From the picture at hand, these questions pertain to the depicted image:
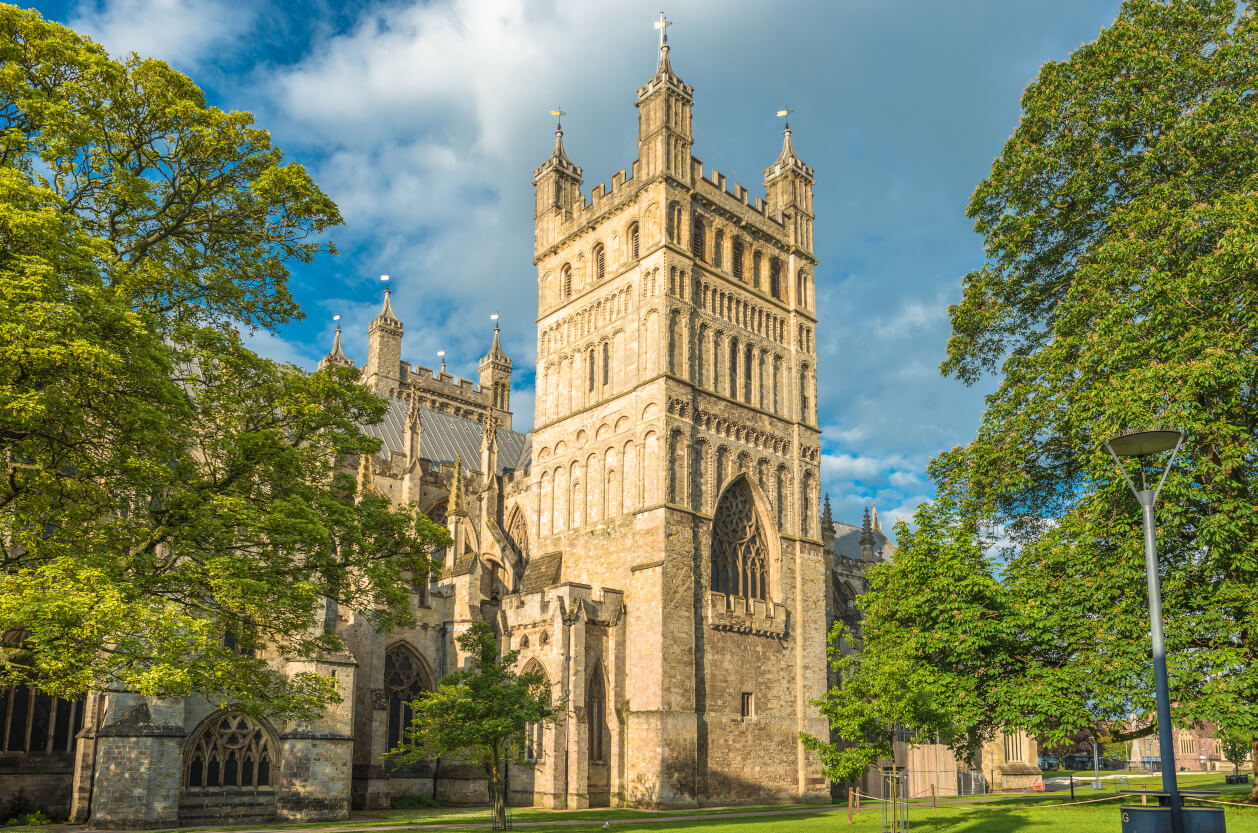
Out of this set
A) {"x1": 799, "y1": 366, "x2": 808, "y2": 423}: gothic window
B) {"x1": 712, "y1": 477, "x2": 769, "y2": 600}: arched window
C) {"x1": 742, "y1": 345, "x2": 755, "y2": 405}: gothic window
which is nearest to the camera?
{"x1": 712, "y1": 477, "x2": 769, "y2": 600}: arched window

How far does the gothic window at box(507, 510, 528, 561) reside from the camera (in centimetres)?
4231

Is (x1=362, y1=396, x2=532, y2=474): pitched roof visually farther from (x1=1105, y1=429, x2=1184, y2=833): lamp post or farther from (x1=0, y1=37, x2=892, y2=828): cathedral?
(x1=1105, y1=429, x2=1184, y2=833): lamp post

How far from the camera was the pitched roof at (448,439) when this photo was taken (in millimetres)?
47750

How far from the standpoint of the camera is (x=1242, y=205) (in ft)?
62.8

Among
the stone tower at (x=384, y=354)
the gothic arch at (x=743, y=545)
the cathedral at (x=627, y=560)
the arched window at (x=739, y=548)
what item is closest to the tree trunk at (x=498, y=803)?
the cathedral at (x=627, y=560)

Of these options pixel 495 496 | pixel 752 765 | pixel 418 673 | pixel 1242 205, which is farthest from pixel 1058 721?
pixel 495 496

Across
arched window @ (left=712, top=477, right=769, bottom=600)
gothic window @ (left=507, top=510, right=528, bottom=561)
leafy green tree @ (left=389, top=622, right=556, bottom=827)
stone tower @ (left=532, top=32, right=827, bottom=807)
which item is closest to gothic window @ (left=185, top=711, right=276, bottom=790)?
leafy green tree @ (left=389, top=622, right=556, bottom=827)

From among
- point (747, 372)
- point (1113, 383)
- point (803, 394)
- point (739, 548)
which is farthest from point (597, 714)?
point (1113, 383)

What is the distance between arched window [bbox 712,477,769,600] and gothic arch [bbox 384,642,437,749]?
36.5 feet

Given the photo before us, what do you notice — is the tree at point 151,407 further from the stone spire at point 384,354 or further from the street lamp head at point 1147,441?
the stone spire at point 384,354

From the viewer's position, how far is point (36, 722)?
26031 mm

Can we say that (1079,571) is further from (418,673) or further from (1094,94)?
(418,673)

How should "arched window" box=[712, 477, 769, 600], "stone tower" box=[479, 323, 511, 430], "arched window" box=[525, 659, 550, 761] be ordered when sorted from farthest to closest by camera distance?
"stone tower" box=[479, 323, 511, 430] → "arched window" box=[712, 477, 769, 600] → "arched window" box=[525, 659, 550, 761]

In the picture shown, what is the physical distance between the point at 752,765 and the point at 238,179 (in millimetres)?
26790
